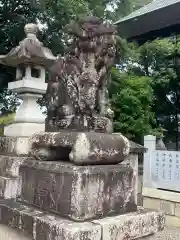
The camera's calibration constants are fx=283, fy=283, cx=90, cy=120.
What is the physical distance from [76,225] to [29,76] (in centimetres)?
193

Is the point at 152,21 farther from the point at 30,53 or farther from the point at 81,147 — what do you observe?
the point at 81,147

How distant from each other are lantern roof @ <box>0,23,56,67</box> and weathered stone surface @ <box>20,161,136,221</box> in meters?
1.35

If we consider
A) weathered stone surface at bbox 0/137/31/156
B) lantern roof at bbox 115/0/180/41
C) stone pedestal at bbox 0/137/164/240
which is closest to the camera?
stone pedestal at bbox 0/137/164/240

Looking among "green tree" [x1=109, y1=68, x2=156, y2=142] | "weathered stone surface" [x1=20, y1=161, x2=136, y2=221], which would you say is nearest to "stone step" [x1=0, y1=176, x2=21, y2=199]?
"weathered stone surface" [x1=20, y1=161, x2=136, y2=221]

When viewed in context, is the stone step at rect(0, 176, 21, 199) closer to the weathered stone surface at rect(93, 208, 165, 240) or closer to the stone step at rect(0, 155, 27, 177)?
the stone step at rect(0, 155, 27, 177)

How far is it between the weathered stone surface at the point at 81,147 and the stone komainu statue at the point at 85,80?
0.45 feet

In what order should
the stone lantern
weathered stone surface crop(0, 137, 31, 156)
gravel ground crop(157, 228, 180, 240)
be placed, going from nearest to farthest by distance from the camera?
weathered stone surface crop(0, 137, 31, 156) → the stone lantern → gravel ground crop(157, 228, 180, 240)

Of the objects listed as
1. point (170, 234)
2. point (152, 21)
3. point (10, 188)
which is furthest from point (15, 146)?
point (152, 21)

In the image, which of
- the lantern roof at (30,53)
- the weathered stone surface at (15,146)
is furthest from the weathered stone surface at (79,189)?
the lantern roof at (30,53)

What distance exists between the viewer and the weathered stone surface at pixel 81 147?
1.79 metres

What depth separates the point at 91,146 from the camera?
1.80 m

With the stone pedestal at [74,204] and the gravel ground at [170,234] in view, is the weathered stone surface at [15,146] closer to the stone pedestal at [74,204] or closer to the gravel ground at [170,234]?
the stone pedestal at [74,204]

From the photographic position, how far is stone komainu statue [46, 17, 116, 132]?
6.74 ft

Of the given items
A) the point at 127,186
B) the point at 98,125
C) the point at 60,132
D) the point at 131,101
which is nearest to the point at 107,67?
the point at 98,125
